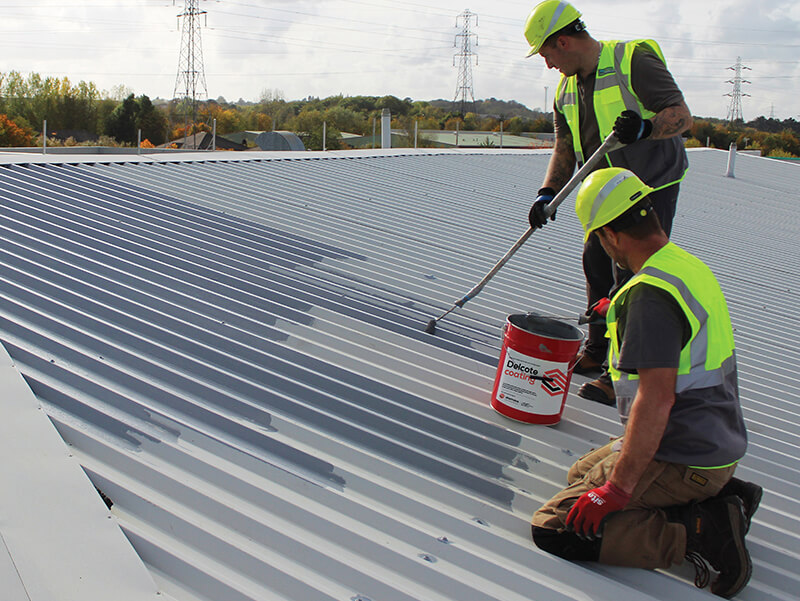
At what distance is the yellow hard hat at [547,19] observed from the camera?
3451 mm

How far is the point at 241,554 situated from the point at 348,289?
8.46 feet

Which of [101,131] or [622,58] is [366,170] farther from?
[101,131]

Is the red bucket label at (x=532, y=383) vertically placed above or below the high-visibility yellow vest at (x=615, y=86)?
below

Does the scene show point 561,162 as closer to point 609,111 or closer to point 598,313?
point 609,111

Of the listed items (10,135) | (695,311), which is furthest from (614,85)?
(10,135)

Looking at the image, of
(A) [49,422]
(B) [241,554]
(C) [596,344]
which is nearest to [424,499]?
(B) [241,554]

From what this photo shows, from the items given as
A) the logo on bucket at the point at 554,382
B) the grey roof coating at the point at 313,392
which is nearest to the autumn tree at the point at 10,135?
the grey roof coating at the point at 313,392

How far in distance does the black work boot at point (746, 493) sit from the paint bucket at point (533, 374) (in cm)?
79

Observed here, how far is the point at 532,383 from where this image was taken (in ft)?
9.76

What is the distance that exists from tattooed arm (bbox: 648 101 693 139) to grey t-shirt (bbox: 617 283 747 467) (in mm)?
1460

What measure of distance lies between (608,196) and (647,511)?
104 centimetres

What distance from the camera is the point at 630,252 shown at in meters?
2.37

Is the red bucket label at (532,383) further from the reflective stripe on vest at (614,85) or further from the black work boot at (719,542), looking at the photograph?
the reflective stripe on vest at (614,85)

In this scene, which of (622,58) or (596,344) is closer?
(622,58)
